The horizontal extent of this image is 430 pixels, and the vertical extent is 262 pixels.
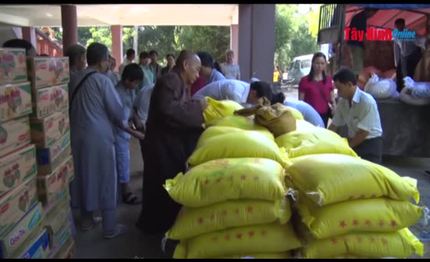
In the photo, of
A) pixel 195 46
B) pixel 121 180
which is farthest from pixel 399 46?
pixel 195 46

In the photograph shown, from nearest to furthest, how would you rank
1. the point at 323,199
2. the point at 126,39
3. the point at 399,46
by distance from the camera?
the point at 323,199 → the point at 399,46 → the point at 126,39

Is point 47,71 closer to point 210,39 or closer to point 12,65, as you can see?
point 12,65

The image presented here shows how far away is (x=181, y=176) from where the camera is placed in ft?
6.93

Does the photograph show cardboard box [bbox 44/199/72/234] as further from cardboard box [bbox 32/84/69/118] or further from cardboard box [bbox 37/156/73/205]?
cardboard box [bbox 32/84/69/118]

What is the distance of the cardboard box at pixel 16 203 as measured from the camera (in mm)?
1989

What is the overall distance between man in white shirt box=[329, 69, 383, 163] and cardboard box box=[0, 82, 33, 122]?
8.07ft

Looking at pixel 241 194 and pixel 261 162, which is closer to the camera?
pixel 241 194

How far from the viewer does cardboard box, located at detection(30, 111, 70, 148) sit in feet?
8.05

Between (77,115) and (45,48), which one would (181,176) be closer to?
(77,115)

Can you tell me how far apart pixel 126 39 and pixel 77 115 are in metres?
29.6

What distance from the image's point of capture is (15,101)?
2.16 m

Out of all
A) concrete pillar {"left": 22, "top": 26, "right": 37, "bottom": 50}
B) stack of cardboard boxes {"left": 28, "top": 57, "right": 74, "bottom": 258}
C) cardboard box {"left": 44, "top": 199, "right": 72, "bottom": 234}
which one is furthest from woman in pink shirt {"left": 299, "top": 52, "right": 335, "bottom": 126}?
concrete pillar {"left": 22, "top": 26, "right": 37, "bottom": 50}

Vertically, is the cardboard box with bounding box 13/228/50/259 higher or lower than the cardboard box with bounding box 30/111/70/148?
lower

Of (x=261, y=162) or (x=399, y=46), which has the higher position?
(x=399, y=46)
